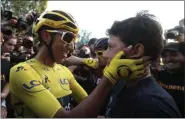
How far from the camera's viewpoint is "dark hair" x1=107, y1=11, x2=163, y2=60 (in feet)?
6.59

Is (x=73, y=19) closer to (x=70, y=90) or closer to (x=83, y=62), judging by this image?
(x=70, y=90)

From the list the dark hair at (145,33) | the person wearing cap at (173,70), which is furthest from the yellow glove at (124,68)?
the person wearing cap at (173,70)

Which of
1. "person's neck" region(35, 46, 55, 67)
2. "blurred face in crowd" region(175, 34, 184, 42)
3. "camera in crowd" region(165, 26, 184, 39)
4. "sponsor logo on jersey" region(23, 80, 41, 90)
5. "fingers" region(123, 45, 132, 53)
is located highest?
"fingers" region(123, 45, 132, 53)

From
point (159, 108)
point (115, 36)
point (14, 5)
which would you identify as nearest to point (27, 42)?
point (115, 36)

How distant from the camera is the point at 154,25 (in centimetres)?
202

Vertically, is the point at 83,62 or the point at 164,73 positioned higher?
the point at 83,62

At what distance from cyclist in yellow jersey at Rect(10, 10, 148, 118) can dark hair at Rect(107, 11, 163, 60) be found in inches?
3.8

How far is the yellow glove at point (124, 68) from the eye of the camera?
1876 millimetres

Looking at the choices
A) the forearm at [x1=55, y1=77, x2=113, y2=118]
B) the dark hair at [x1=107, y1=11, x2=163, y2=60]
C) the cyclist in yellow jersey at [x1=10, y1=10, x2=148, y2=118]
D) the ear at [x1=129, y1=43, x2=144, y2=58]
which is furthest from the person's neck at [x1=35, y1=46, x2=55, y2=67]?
the ear at [x1=129, y1=43, x2=144, y2=58]

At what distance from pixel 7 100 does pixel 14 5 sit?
14306 millimetres

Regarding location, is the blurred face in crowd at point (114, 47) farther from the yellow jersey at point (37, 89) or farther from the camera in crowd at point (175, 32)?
the camera in crowd at point (175, 32)

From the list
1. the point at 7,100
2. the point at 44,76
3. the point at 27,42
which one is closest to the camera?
the point at 44,76

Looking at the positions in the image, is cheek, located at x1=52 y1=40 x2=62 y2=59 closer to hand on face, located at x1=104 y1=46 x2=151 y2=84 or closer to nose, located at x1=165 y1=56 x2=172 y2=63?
hand on face, located at x1=104 y1=46 x2=151 y2=84

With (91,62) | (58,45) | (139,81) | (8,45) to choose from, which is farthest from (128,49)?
(8,45)
